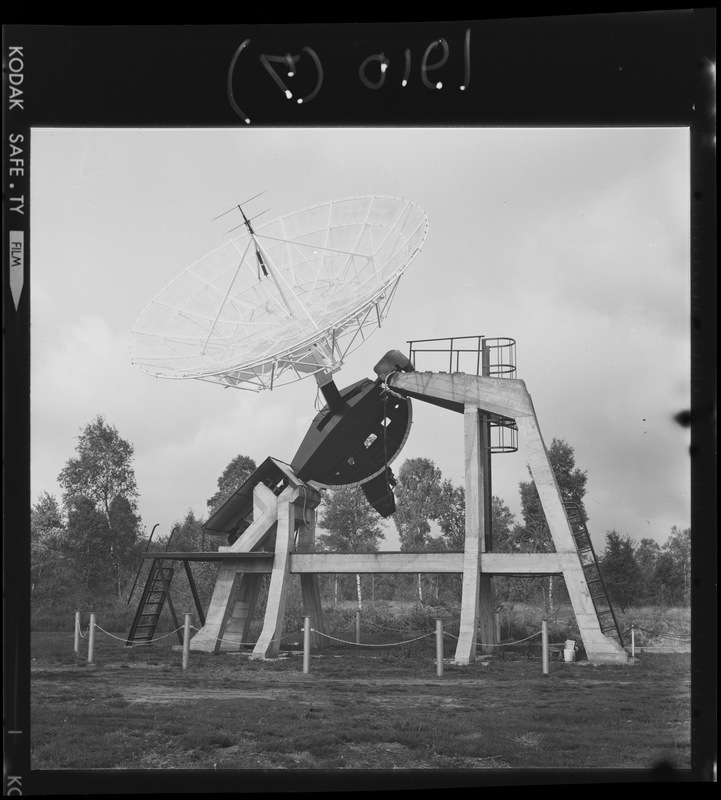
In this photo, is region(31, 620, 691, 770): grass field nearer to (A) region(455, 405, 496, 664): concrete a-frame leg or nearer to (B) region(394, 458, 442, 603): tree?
(A) region(455, 405, 496, 664): concrete a-frame leg

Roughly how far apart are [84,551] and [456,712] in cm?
1699

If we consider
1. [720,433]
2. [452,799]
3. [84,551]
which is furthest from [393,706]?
[84,551]

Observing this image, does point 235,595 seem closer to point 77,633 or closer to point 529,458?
point 77,633

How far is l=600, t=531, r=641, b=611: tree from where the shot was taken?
24.0m

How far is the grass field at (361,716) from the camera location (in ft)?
39.0

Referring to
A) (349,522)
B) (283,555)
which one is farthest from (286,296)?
(349,522)

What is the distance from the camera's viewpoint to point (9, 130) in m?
11.0

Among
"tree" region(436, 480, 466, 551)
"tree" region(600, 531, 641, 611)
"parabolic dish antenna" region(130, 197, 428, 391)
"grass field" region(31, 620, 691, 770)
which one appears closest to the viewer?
"grass field" region(31, 620, 691, 770)

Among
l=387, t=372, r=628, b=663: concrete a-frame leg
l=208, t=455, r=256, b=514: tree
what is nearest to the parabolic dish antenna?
l=387, t=372, r=628, b=663: concrete a-frame leg

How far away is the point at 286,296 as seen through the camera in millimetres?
20188

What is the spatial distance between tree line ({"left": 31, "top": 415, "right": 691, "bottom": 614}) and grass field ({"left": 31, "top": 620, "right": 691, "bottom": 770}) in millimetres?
5988

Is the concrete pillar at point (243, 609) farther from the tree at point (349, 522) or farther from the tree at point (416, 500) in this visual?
the tree at point (349, 522)

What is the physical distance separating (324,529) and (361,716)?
1514 centimetres

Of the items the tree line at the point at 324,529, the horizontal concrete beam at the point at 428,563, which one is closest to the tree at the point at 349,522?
the tree line at the point at 324,529
